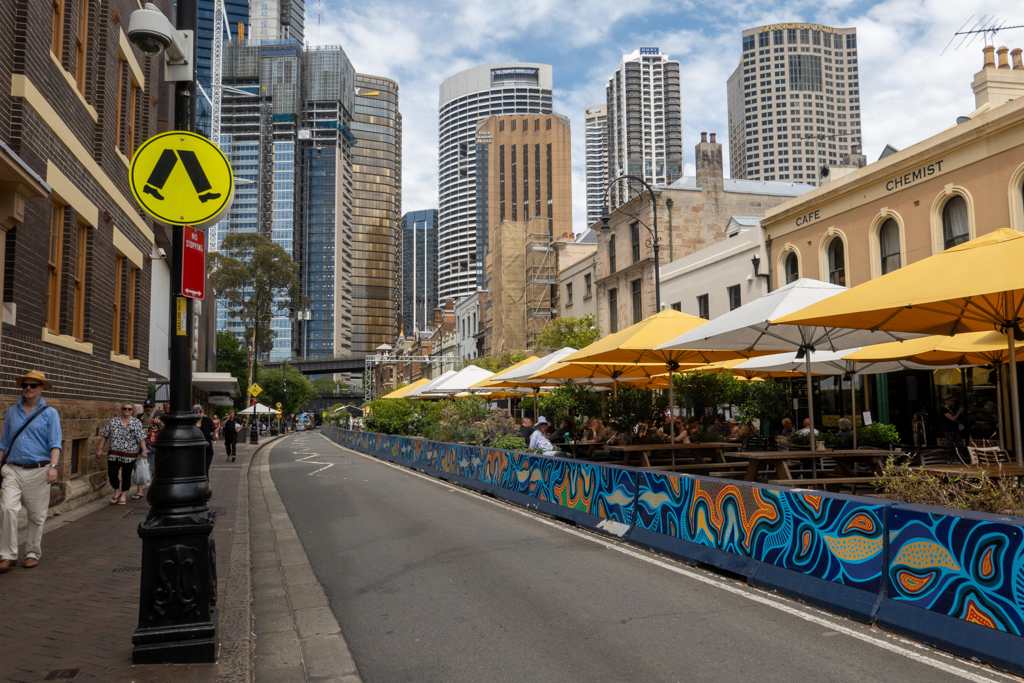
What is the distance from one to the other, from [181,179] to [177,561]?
2.65 meters

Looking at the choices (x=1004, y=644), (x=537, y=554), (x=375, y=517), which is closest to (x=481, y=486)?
(x=375, y=517)

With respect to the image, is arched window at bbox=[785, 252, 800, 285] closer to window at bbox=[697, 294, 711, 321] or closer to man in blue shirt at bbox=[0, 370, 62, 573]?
window at bbox=[697, 294, 711, 321]

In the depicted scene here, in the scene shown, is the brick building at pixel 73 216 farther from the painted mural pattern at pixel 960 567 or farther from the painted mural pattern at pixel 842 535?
the painted mural pattern at pixel 960 567

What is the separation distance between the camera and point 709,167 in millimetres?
38281

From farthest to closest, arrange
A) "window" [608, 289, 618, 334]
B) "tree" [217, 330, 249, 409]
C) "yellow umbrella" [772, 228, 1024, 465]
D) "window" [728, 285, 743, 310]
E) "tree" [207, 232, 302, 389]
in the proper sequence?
"tree" [217, 330, 249, 409]
"tree" [207, 232, 302, 389]
"window" [608, 289, 618, 334]
"window" [728, 285, 743, 310]
"yellow umbrella" [772, 228, 1024, 465]

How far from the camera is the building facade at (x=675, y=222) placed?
37250 millimetres

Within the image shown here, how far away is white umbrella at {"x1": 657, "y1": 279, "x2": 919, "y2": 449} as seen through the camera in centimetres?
1055

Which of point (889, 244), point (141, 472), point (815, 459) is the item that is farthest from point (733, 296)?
point (141, 472)

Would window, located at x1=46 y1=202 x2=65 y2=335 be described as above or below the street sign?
above

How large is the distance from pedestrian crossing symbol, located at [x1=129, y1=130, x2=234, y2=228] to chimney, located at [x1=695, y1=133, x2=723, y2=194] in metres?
35.4

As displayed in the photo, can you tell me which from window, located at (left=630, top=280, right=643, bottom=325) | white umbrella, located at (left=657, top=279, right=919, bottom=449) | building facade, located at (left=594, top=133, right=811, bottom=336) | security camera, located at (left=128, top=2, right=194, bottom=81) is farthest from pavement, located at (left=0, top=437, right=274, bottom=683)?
building facade, located at (left=594, top=133, right=811, bottom=336)

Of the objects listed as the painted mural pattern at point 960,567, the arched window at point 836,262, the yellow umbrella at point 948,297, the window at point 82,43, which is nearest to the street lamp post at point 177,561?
the painted mural pattern at point 960,567

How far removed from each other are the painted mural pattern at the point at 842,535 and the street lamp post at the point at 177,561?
15.5ft

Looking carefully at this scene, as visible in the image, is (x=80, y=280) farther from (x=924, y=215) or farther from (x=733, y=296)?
(x=733, y=296)
